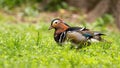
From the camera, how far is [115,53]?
9836 millimetres

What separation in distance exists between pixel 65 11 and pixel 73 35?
1308 centimetres

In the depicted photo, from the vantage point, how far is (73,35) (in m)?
9.52

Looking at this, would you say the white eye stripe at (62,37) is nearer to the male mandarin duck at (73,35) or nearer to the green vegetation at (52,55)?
the male mandarin duck at (73,35)

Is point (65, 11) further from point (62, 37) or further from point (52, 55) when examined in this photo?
point (52, 55)

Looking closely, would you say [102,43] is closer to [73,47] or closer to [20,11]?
[73,47]

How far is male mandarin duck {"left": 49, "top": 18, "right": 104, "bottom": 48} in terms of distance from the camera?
953 centimetres

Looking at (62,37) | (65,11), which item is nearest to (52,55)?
(62,37)

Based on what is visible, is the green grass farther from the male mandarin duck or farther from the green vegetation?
the male mandarin duck

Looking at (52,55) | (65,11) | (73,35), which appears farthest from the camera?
(65,11)

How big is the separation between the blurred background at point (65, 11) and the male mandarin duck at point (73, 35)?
9671 mm

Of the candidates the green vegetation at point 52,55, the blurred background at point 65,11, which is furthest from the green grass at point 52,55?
the blurred background at point 65,11

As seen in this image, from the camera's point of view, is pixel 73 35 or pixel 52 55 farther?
pixel 73 35

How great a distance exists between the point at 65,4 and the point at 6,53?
556 inches

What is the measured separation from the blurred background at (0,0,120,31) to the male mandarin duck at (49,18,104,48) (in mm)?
9671
